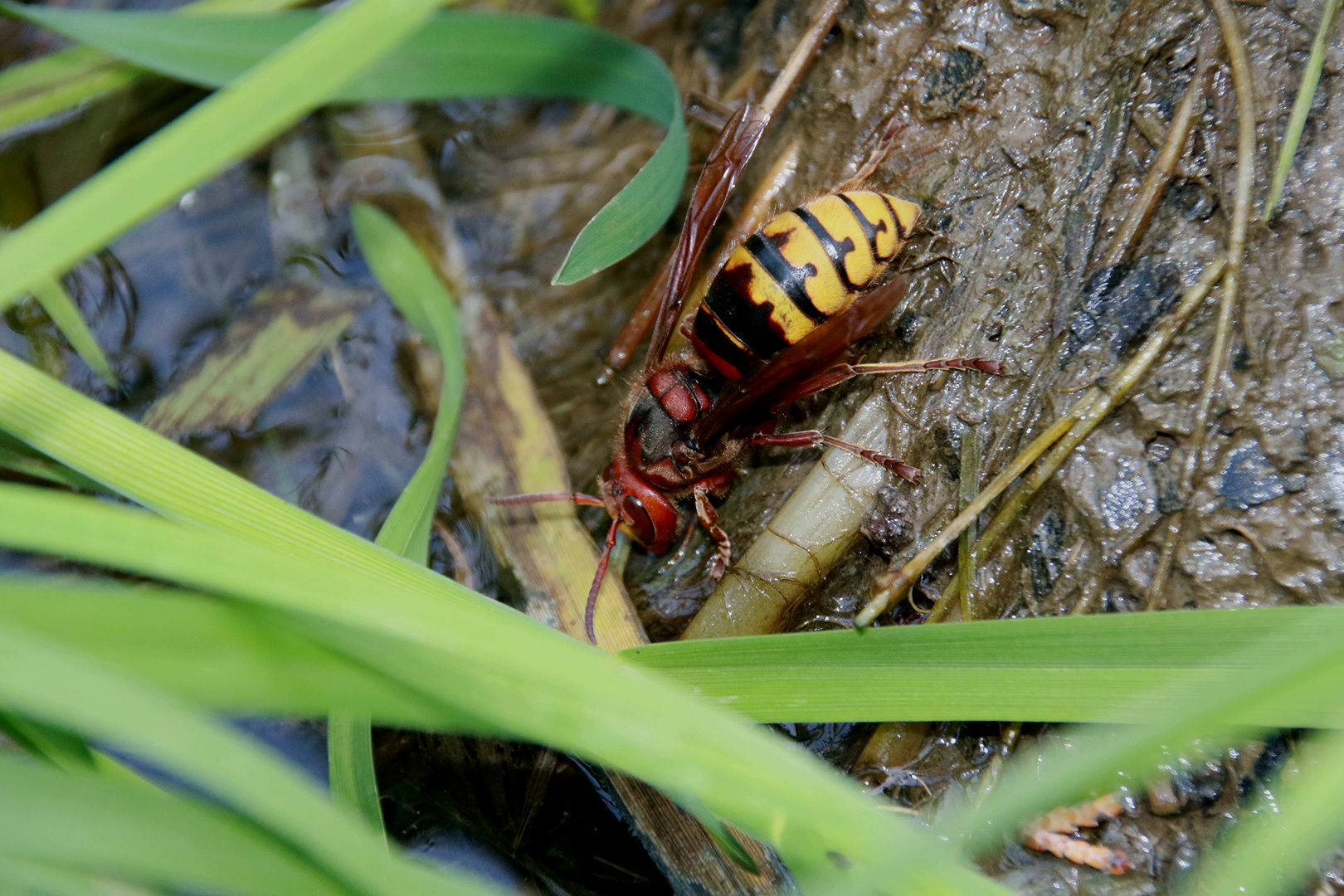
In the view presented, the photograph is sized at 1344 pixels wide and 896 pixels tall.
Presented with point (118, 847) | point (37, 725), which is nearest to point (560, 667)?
point (118, 847)

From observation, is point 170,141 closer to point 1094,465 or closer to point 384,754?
point 384,754

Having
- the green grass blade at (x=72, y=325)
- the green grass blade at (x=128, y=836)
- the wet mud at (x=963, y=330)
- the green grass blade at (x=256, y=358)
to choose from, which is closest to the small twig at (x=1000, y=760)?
the wet mud at (x=963, y=330)

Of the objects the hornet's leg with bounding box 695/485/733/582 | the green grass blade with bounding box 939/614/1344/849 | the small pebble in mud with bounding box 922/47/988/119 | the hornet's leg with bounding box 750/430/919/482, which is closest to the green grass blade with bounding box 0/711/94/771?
the hornet's leg with bounding box 695/485/733/582

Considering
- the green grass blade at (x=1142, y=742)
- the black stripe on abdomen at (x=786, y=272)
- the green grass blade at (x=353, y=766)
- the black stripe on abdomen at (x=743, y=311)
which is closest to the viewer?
the green grass blade at (x=1142, y=742)

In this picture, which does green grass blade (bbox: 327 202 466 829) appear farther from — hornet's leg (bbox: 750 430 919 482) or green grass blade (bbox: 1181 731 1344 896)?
green grass blade (bbox: 1181 731 1344 896)

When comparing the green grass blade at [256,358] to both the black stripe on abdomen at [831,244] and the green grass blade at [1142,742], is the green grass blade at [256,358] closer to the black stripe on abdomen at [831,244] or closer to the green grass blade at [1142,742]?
the black stripe on abdomen at [831,244]

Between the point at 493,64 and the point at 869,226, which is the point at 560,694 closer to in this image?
the point at 869,226
